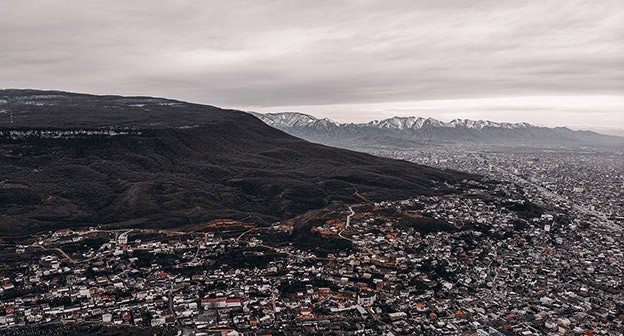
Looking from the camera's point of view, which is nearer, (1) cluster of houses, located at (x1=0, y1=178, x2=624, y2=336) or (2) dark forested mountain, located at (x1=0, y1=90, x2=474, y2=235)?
(1) cluster of houses, located at (x1=0, y1=178, x2=624, y2=336)

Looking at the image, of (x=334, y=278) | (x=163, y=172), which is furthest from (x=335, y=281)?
(x=163, y=172)

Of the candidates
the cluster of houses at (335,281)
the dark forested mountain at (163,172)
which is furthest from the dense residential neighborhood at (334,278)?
the dark forested mountain at (163,172)

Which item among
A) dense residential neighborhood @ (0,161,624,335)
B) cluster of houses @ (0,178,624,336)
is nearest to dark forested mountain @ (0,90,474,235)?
dense residential neighborhood @ (0,161,624,335)

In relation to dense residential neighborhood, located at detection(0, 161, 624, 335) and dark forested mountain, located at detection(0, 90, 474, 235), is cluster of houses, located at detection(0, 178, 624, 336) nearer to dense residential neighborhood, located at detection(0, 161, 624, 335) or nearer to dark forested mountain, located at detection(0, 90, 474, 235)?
dense residential neighborhood, located at detection(0, 161, 624, 335)

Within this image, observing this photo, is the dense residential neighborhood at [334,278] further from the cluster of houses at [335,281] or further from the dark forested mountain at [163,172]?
the dark forested mountain at [163,172]

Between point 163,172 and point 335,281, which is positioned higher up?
point 163,172

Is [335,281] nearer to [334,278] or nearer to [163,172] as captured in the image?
[334,278]

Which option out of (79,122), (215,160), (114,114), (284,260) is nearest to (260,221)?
(284,260)

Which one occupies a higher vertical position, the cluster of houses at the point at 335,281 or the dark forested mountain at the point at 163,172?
the dark forested mountain at the point at 163,172

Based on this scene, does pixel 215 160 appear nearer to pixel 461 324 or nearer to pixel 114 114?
pixel 114 114
